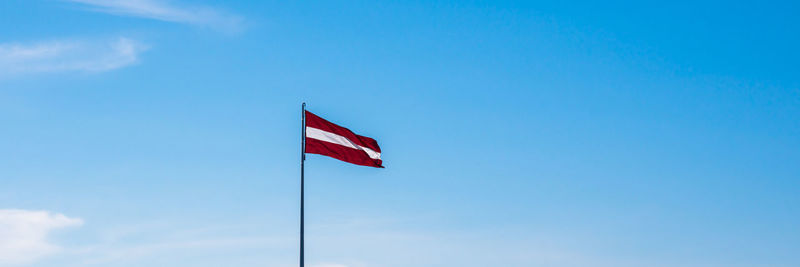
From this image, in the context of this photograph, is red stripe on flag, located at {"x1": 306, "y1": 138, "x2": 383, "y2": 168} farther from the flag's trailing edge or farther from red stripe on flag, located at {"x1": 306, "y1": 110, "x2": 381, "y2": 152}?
red stripe on flag, located at {"x1": 306, "y1": 110, "x2": 381, "y2": 152}

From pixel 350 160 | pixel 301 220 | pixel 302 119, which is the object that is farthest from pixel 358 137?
pixel 301 220

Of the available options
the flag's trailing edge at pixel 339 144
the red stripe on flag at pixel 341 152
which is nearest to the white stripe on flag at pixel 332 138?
the flag's trailing edge at pixel 339 144

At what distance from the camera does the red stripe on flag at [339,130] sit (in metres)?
37.9

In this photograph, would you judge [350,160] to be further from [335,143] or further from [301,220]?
[301,220]

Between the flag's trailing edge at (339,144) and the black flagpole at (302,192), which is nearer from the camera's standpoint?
the black flagpole at (302,192)

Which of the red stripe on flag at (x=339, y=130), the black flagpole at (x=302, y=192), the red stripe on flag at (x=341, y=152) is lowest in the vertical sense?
the black flagpole at (x=302, y=192)

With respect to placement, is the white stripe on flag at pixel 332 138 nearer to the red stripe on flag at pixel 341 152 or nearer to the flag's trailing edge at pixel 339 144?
the flag's trailing edge at pixel 339 144

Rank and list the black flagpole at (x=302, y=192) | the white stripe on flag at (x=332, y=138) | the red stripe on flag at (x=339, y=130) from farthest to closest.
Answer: the red stripe on flag at (x=339, y=130) → the white stripe on flag at (x=332, y=138) → the black flagpole at (x=302, y=192)

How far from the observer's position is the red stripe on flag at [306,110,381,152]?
37.9m

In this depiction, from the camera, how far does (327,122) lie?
3862 cm

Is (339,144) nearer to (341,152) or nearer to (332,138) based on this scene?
(341,152)

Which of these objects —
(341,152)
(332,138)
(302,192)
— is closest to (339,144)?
(341,152)

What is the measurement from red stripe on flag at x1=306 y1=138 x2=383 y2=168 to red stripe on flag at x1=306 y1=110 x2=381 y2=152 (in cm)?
47

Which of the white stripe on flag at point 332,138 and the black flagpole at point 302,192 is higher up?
the white stripe on flag at point 332,138
